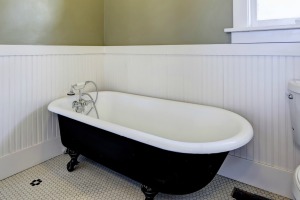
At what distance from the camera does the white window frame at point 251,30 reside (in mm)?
1476

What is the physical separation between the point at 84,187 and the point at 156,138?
33.8 inches

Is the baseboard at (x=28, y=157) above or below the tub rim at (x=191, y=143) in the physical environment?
below

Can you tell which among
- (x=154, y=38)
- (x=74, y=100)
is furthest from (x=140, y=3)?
(x=74, y=100)

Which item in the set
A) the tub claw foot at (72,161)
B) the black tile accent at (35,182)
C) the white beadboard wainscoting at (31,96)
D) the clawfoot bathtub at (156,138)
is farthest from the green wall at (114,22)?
the black tile accent at (35,182)

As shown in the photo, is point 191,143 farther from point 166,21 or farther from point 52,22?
point 52,22

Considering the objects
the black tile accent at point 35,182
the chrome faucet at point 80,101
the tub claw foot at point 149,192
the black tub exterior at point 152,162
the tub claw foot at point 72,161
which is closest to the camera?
the black tub exterior at point 152,162

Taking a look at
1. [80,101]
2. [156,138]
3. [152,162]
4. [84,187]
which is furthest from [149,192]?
[80,101]

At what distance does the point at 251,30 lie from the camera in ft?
Result: 5.28

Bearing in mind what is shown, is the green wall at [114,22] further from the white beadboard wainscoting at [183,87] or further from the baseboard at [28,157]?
the baseboard at [28,157]

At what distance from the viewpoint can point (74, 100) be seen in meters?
2.15

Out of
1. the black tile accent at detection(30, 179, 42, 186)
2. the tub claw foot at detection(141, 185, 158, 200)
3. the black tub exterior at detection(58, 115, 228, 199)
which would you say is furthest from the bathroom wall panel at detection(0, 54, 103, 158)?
the tub claw foot at detection(141, 185, 158, 200)

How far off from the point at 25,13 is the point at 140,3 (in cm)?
104

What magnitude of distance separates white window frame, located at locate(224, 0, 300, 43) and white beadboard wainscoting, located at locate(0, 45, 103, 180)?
1490 millimetres

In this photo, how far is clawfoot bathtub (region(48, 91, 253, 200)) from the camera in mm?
1209
